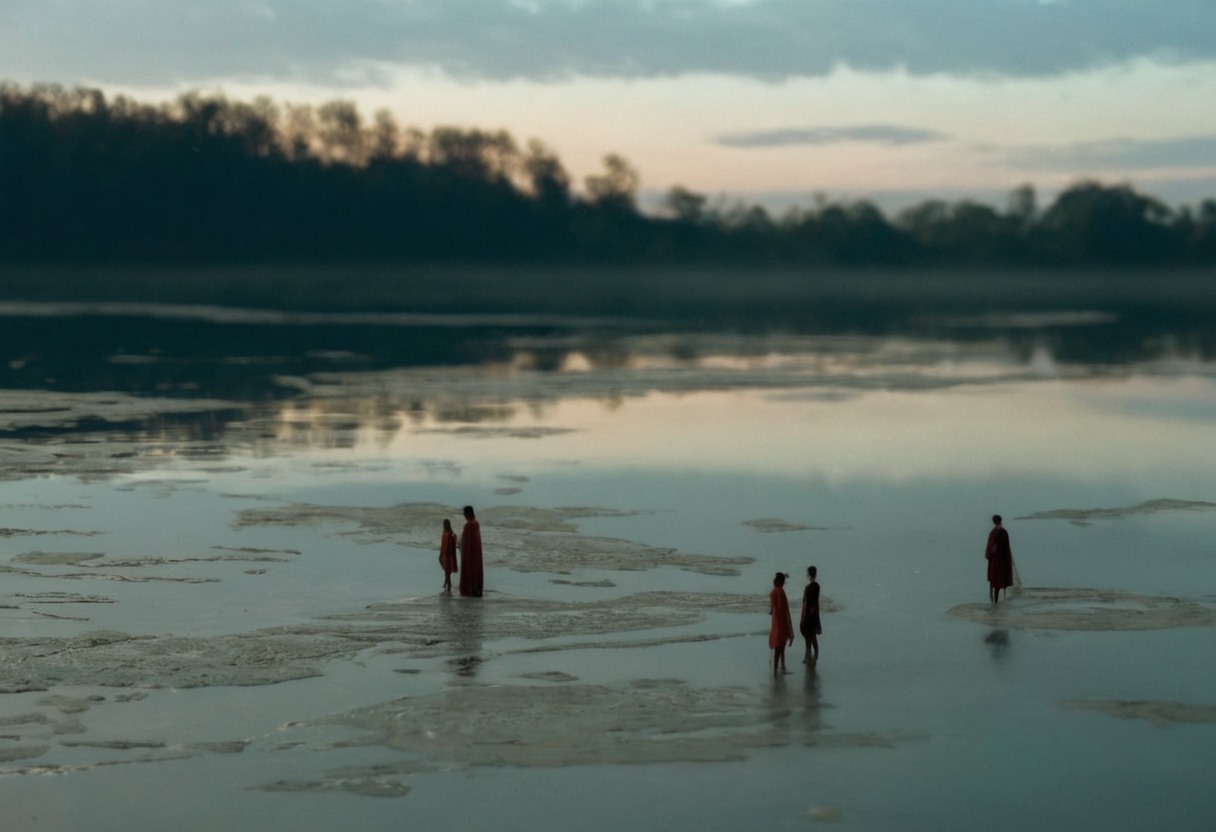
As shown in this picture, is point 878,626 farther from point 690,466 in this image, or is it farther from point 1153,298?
point 1153,298

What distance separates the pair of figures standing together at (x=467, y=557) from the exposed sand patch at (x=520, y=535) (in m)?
1.88

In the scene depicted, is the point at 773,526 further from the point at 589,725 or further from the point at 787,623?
the point at 589,725

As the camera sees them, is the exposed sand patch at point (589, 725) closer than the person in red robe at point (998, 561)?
Yes

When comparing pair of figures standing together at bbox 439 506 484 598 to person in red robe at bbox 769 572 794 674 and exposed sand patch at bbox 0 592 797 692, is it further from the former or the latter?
person in red robe at bbox 769 572 794 674

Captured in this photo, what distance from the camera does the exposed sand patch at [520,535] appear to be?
76.5 ft

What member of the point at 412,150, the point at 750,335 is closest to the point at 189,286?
the point at 412,150

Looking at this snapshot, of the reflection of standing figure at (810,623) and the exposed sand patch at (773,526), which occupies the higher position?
the exposed sand patch at (773,526)

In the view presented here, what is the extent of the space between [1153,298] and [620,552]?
163 meters

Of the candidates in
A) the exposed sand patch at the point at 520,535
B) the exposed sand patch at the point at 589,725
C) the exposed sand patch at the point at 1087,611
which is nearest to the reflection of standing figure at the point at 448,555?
the exposed sand patch at the point at 520,535

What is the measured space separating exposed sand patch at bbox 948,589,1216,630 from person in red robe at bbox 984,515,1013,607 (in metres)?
0.28

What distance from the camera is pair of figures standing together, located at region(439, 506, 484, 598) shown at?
20484 mm

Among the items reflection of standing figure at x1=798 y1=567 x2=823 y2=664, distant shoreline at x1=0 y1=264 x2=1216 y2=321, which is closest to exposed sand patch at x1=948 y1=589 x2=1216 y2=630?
reflection of standing figure at x1=798 y1=567 x2=823 y2=664

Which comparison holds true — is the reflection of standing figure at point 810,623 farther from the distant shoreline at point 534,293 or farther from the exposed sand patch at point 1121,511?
the distant shoreline at point 534,293

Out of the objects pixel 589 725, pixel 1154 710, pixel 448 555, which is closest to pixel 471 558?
pixel 448 555
